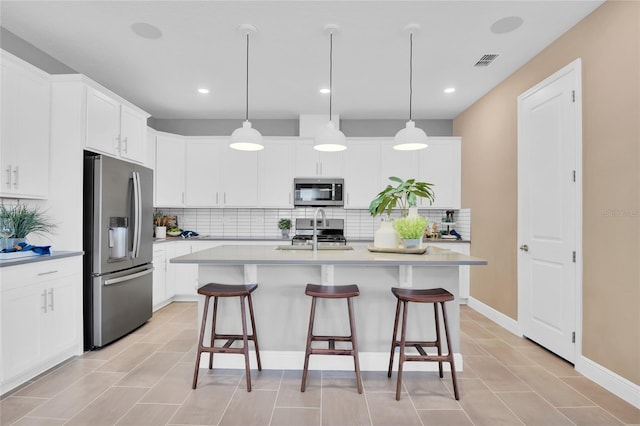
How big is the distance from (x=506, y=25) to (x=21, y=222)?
13.6 ft

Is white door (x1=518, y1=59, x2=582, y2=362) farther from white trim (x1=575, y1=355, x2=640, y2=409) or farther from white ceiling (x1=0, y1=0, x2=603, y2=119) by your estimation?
white ceiling (x1=0, y1=0, x2=603, y2=119)

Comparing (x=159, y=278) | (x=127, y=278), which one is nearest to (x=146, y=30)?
(x=127, y=278)

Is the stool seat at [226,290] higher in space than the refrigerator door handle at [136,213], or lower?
lower

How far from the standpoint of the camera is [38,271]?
8.07 feet

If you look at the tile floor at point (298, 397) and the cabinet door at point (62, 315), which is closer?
the tile floor at point (298, 397)

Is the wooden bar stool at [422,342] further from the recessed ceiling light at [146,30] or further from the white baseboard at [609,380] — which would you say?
the recessed ceiling light at [146,30]

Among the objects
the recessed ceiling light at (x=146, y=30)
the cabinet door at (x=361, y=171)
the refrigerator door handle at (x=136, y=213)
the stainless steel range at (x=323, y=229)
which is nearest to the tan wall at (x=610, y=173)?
the cabinet door at (x=361, y=171)

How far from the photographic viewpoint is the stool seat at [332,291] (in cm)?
225

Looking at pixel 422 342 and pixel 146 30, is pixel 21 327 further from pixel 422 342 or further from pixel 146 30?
pixel 422 342

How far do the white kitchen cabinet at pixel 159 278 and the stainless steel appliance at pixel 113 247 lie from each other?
0.61 meters

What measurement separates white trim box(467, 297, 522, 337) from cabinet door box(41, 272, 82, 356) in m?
4.11

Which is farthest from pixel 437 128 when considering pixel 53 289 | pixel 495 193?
pixel 53 289

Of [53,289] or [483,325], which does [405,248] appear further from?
[53,289]

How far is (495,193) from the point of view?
394cm
